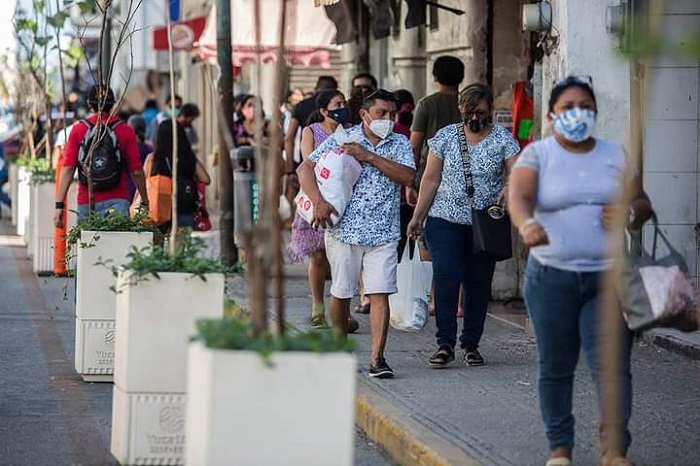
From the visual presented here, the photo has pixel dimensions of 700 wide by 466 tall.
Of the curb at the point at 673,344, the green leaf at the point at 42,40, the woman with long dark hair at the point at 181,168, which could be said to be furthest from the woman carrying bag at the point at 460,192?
the green leaf at the point at 42,40

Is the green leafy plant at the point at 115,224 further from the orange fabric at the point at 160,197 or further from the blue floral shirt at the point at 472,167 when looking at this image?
the orange fabric at the point at 160,197

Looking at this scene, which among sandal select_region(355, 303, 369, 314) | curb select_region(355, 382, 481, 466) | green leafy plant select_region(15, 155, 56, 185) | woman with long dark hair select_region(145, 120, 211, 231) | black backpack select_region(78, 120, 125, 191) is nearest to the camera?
curb select_region(355, 382, 481, 466)

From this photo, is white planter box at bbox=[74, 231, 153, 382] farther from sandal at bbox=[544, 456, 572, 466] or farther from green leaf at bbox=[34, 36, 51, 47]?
green leaf at bbox=[34, 36, 51, 47]

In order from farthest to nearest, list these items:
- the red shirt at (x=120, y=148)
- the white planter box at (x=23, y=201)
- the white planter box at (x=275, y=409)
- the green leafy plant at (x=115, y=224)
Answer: the white planter box at (x=23, y=201) → the red shirt at (x=120, y=148) → the green leafy plant at (x=115, y=224) → the white planter box at (x=275, y=409)

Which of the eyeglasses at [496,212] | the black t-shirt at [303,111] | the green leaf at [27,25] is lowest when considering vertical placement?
the eyeglasses at [496,212]

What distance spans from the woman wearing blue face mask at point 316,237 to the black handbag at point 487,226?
2098mm

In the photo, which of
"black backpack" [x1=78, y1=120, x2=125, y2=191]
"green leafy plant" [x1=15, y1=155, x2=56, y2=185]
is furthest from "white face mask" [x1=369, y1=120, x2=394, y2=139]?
"green leafy plant" [x1=15, y1=155, x2=56, y2=185]

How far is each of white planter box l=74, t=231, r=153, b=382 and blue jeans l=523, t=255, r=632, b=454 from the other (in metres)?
3.87

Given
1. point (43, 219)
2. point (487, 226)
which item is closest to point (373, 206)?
point (487, 226)

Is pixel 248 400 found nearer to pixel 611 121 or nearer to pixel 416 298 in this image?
pixel 416 298

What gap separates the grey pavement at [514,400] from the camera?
782cm

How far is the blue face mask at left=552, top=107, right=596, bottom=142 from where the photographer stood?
6.83 metres

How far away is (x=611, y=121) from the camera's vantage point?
1160 centimetres

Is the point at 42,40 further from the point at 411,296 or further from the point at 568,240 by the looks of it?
the point at 568,240
